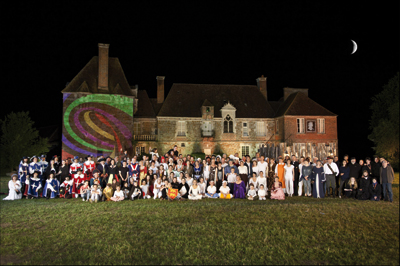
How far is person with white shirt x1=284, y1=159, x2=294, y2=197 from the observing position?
13289mm

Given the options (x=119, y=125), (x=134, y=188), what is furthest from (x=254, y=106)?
(x=134, y=188)

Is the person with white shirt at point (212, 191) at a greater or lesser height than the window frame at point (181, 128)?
lesser

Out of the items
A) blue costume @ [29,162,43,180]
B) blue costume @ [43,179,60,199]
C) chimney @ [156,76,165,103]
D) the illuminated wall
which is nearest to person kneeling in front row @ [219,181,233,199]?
blue costume @ [43,179,60,199]

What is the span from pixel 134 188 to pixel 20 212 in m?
4.21

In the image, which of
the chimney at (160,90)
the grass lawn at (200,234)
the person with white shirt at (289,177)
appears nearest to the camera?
the grass lawn at (200,234)

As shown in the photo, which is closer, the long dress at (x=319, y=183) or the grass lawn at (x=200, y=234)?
the grass lawn at (x=200, y=234)

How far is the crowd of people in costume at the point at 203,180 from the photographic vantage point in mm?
12172

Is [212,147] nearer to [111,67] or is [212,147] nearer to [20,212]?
[111,67]

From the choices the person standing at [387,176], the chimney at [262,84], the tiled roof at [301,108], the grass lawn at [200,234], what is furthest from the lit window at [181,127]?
the person standing at [387,176]

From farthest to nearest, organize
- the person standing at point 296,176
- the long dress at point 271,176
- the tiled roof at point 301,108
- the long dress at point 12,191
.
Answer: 1. the tiled roof at point 301,108
2. the long dress at point 271,176
3. the person standing at point 296,176
4. the long dress at point 12,191

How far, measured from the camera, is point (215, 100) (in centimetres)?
3684

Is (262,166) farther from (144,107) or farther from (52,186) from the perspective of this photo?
(144,107)

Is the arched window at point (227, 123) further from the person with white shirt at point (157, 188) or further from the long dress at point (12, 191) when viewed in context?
the long dress at point (12, 191)

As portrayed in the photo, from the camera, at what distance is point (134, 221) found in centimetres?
823
